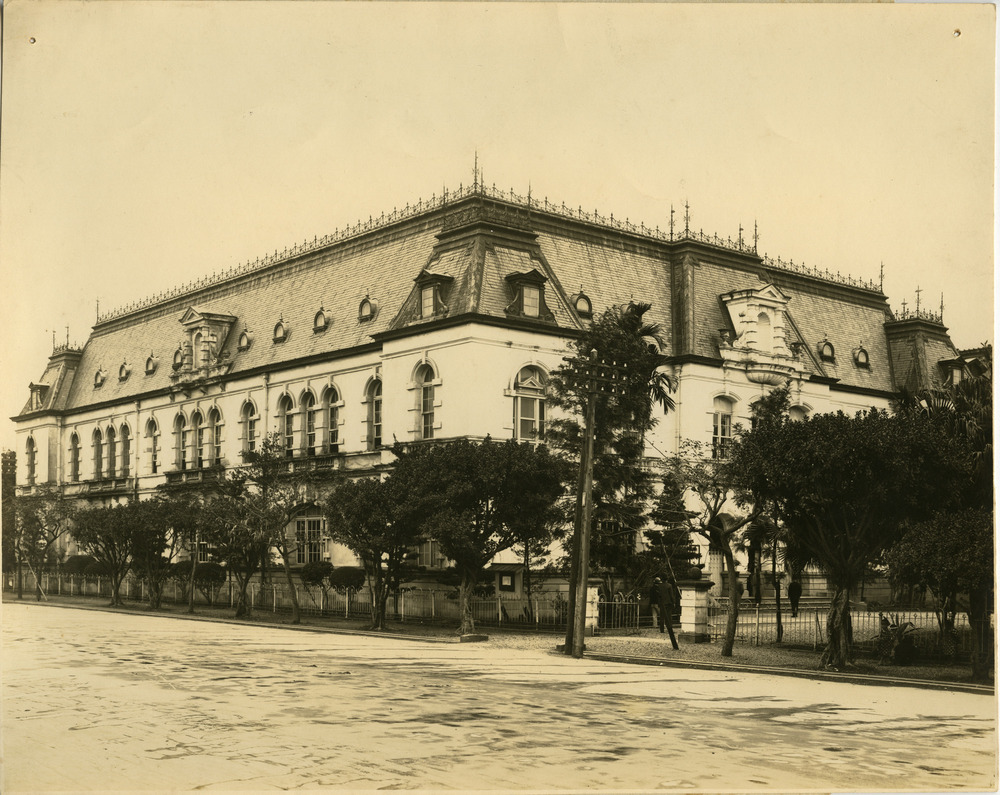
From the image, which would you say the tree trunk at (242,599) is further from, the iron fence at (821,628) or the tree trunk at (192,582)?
the iron fence at (821,628)

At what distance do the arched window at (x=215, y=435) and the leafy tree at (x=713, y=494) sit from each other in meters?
12.9

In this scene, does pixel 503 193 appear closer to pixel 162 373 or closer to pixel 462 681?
pixel 462 681

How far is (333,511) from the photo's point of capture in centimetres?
3066

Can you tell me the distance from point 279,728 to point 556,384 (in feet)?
47.2

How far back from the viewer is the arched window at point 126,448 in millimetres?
29769

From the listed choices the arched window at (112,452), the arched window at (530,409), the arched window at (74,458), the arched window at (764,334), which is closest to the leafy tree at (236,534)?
the arched window at (112,452)

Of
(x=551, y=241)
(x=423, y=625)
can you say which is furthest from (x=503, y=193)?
(x=423, y=625)

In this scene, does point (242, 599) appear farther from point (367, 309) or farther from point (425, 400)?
point (367, 309)

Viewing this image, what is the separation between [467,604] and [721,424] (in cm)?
765

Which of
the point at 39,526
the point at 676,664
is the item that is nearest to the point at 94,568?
the point at 39,526

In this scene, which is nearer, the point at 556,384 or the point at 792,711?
the point at 792,711

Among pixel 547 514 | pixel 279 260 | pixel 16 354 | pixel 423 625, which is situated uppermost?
pixel 279 260

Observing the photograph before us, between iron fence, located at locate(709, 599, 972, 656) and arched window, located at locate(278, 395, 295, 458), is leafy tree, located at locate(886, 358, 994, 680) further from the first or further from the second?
arched window, located at locate(278, 395, 295, 458)

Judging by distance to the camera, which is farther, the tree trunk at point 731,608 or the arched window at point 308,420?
the arched window at point 308,420
